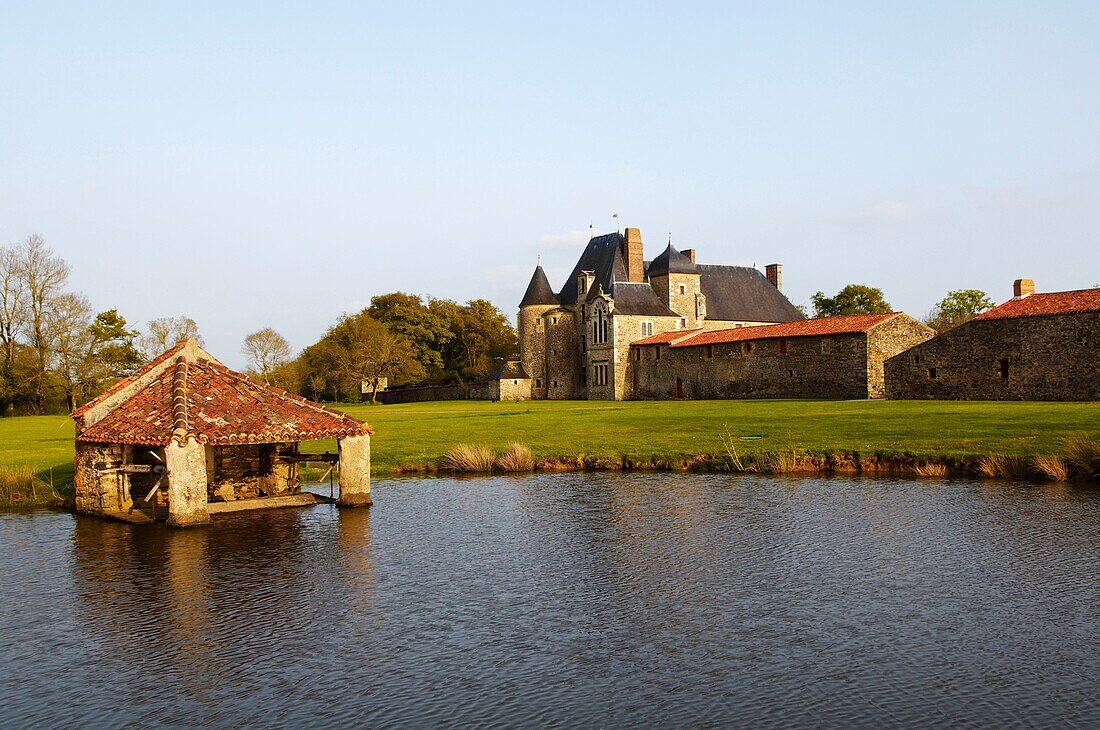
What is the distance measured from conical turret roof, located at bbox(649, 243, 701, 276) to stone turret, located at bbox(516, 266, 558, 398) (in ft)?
29.4

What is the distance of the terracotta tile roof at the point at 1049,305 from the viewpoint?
4019 centimetres

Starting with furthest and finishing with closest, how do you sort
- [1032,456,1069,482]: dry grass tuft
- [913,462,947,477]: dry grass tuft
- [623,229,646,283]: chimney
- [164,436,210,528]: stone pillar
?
[623,229,646,283]: chimney → [913,462,947,477]: dry grass tuft → [1032,456,1069,482]: dry grass tuft → [164,436,210,528]: stone pillar

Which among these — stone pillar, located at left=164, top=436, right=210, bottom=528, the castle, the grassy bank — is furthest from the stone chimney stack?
stone pillar, located at left=164, top=436, right=210, bottom=528

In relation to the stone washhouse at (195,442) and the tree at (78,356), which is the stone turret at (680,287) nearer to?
the tree at (78,356)

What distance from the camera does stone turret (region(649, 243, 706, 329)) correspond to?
76188 millimetres

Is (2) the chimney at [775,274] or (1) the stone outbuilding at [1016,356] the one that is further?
(2) the chimney at [775,274]

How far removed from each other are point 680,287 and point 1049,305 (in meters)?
37.3

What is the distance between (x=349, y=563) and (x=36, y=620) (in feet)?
14.0

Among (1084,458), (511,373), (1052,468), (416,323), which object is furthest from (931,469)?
(416,323)

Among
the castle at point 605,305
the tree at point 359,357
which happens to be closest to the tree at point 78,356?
the tree at point 359,357

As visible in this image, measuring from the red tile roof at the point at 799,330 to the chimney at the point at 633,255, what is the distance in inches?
573

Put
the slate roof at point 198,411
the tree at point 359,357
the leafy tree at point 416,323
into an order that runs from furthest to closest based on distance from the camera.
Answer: the leafy tree at point 416,323 < the tree at point 359,357 < the slate roof at point 198,411

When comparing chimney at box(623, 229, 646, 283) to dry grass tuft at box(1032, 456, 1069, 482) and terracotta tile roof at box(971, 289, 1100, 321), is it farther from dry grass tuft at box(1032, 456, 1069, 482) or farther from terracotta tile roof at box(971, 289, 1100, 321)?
dry grass tuft at box(1032, 456, 1069, 482)

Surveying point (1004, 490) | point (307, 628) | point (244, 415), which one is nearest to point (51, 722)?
point (307, 628)
